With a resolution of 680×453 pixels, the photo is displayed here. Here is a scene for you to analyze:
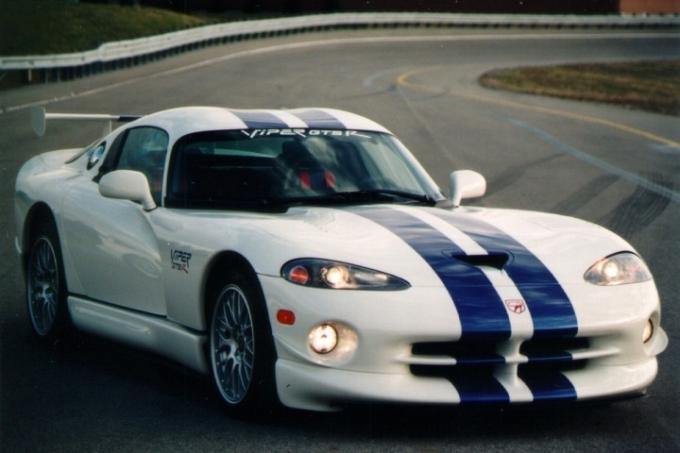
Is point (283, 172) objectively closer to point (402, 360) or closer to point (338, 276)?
point (338, 276)

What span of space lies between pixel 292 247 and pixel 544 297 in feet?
3.46

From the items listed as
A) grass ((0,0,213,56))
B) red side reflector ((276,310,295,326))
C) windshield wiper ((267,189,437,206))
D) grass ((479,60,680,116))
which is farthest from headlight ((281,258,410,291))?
grass ((0,0,213,56))

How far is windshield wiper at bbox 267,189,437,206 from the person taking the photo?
6.61 metres

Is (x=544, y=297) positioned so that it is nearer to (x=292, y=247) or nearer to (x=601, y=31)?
(x=292, y=247)

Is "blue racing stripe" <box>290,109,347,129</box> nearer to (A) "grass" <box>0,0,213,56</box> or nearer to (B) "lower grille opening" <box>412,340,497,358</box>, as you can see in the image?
(B) "lower grille opening" <box>412,340,497,358</box>

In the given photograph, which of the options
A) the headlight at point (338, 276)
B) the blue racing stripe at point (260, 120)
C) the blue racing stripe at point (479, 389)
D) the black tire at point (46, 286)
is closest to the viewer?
the blue racing stripe at point (479, 389)

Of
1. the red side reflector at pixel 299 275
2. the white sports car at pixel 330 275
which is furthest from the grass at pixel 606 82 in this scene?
the red side reflector at pixel 299 275

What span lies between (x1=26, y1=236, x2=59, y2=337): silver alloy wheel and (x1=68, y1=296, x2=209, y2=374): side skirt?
0.86 ft

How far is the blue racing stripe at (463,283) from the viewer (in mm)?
5469

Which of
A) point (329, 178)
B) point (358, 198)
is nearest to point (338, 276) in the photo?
point (358, 198)

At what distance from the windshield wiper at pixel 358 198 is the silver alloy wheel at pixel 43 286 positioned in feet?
5.50

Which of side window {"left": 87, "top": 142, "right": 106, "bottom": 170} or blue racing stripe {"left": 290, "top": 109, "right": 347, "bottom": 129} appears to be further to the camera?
side window {"left": 87, "top": 142, "right": 106, "bottom": 170}

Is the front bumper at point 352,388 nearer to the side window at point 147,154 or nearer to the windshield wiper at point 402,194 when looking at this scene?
the windshield wiper at point 402,194

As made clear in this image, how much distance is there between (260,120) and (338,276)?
1.85 metres
